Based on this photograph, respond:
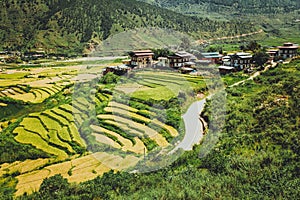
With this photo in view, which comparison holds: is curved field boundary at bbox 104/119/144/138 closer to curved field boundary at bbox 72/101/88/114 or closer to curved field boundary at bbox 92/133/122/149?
curved field boundary at bbox 92/133/122/149

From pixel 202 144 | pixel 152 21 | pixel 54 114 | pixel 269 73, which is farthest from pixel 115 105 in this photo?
pixel 152 21

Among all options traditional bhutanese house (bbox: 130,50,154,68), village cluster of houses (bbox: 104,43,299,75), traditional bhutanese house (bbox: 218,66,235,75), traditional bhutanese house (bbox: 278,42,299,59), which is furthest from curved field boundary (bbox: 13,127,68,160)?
traditional bhutanese house (bbox: 278,42,299,59)

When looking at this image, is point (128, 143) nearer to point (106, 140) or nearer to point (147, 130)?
point (106, 140)

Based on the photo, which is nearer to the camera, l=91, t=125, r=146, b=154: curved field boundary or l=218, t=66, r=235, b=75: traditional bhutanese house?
l=91, t=125, r=146, b=154: curved field boundary

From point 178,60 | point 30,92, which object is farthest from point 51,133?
point 178,60

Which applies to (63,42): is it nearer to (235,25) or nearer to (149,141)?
(235,25)

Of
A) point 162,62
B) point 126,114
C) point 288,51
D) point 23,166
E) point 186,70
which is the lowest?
point 23,166
